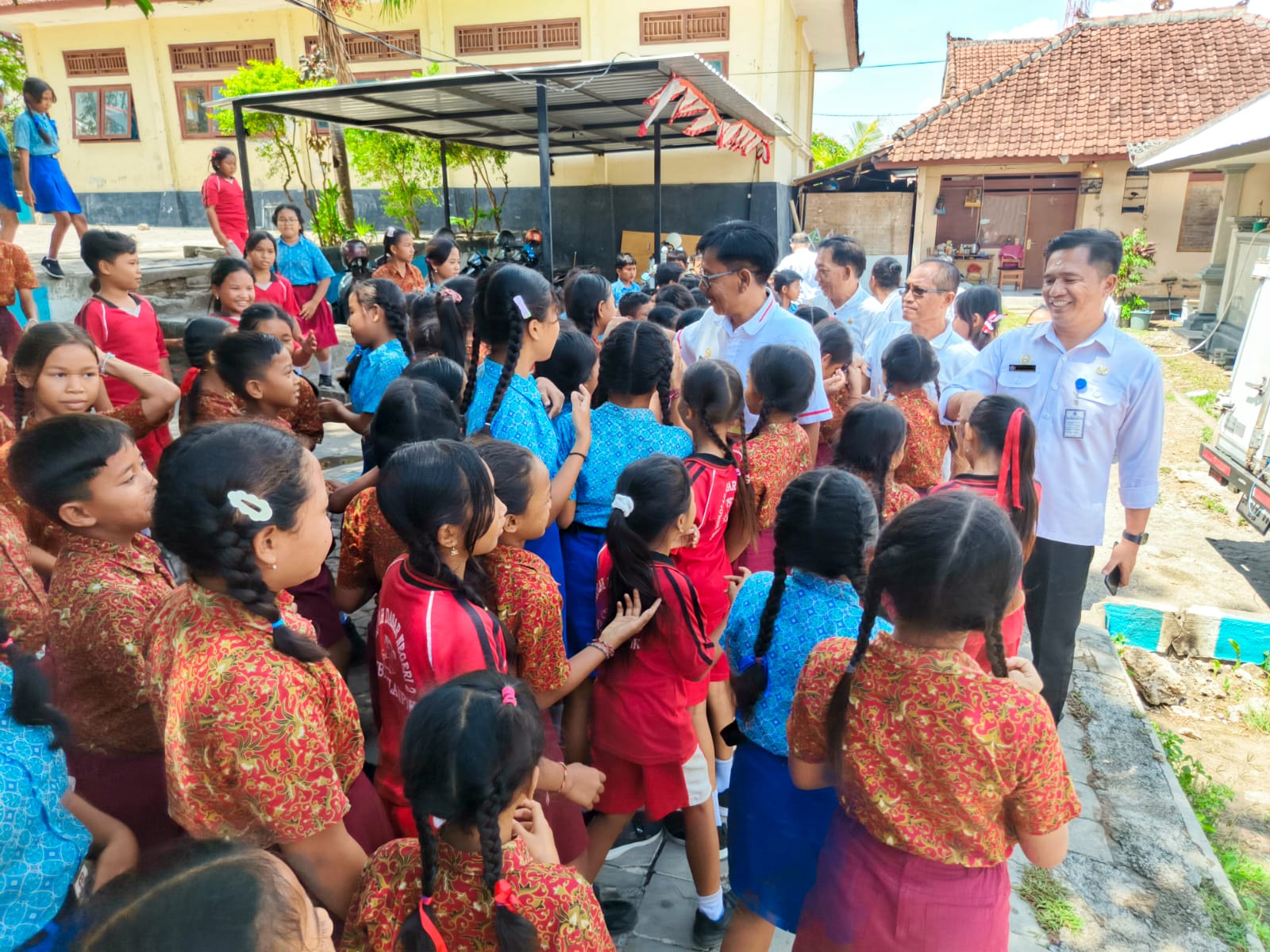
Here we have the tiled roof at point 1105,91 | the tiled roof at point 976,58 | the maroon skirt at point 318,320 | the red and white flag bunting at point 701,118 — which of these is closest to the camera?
the maroon skirt at point 318,320

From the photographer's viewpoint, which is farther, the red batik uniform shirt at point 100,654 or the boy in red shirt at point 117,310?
the boy in red shirt at point 117,310

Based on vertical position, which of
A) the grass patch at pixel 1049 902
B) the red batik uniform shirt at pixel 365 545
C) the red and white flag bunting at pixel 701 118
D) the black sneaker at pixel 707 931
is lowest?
the grass patch at pixel 1049 902

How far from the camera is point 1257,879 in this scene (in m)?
2.79

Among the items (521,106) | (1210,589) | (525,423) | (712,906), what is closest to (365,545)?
(525,423)

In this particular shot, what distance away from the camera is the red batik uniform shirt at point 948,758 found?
1.29m

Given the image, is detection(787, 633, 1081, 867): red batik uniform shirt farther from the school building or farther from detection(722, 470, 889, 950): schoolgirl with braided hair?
the school building

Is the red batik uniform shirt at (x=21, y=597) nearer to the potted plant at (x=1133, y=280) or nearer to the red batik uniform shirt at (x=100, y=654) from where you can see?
the red batik uniform shirt at (x=100, y=654)

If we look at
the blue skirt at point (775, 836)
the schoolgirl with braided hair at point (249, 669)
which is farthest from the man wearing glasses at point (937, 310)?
the schoolgirl with braided hair at point (249, 669)

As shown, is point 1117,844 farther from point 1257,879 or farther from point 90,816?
point 90,816

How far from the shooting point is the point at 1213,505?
6695 millimetres

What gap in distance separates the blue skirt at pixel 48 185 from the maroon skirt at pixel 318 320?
2.04 m

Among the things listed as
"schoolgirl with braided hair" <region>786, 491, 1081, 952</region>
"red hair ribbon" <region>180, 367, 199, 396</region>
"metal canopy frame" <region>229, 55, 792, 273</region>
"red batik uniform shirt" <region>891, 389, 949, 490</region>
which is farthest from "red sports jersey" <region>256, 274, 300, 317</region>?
"schoolgirl with braided hair" <region>786, 491, 1081, 952</region>

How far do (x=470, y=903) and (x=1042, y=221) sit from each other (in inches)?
844

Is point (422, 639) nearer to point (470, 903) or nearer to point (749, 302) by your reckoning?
point (470, 903)
